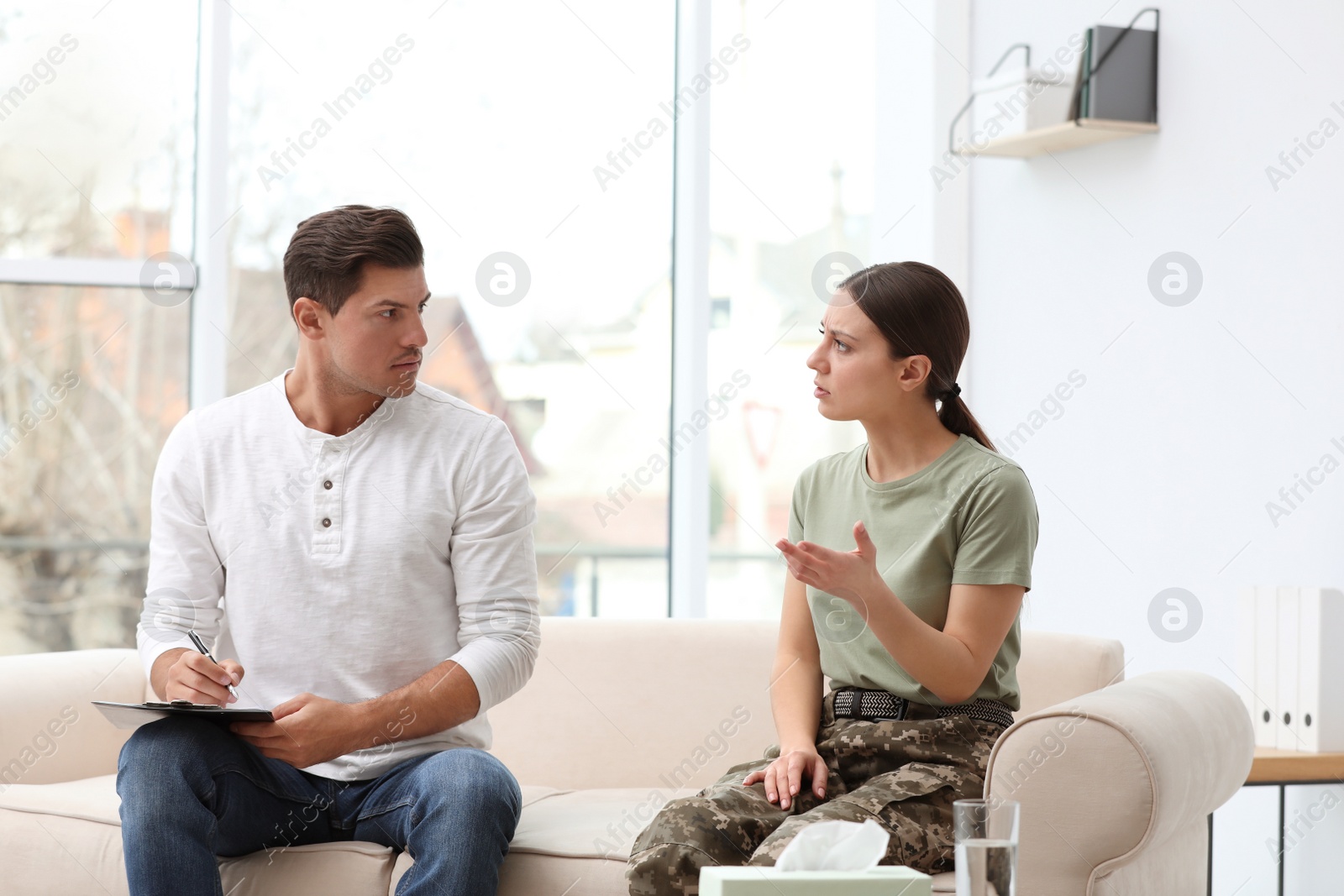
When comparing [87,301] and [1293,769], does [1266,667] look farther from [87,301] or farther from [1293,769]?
[87,301]

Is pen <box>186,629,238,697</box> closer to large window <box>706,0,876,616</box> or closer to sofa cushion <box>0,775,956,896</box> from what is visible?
sofa cushion <box>0,775,956,896</box>

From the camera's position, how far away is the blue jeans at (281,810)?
1.62 meters

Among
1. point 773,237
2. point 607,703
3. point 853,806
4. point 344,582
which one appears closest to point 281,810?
point 344,582

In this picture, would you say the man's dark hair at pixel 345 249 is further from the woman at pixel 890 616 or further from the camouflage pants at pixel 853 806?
the camouflage pants at pixel 853 806

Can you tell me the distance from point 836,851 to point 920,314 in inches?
34.0

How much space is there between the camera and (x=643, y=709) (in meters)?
2.27

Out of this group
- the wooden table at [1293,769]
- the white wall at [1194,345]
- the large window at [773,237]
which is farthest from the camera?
the large window at [773,237]

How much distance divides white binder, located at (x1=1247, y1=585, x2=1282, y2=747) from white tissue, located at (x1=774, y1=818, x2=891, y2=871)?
137cm

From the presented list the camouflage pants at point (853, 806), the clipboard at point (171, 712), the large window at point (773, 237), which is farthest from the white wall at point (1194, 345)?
the clipboard at point (171, 712)

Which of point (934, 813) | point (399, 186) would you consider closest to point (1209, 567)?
point (934, 813)

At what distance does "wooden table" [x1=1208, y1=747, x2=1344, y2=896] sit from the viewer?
211 cm

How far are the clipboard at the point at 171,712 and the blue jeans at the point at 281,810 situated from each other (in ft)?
0.11

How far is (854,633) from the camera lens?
1810 millimetres

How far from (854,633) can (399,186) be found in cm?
215
